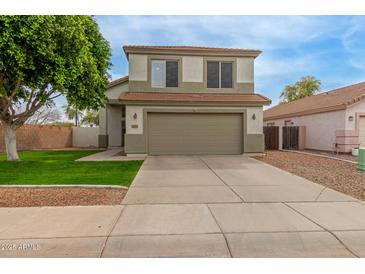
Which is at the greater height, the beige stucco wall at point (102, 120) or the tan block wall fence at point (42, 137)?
the beige stucco wall at point (102, 120)

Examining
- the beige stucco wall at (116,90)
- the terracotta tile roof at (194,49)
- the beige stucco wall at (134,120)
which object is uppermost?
the terracotta tile roof at (194,49)

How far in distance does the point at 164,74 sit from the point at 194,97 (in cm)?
243

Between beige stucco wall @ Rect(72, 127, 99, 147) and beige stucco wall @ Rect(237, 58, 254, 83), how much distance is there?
51.9 ft

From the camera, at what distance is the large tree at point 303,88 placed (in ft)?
145

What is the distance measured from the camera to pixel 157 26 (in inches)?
416

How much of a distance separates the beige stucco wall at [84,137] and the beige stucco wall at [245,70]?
15811 mm

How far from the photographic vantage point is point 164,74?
52.5 ft

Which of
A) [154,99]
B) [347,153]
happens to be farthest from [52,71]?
[347,153]

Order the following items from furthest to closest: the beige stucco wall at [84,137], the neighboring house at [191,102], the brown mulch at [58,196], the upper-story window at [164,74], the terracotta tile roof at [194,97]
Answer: the beige stucco wall at [84,137] < the upper-story window at [164,74] < the neighboring house at [191,102] < the terracotta tile roof at [194,97] < the brown mulch at [58,196]

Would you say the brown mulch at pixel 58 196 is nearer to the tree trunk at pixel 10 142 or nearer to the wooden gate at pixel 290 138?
the tree trunk at pixel 10 142

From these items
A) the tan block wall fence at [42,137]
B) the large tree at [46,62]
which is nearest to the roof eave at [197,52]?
the large tree at [46,62]

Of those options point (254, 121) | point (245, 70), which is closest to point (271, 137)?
point (254, 121)

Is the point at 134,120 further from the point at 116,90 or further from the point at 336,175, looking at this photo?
the point at 336,175

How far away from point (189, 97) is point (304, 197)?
996 cm
